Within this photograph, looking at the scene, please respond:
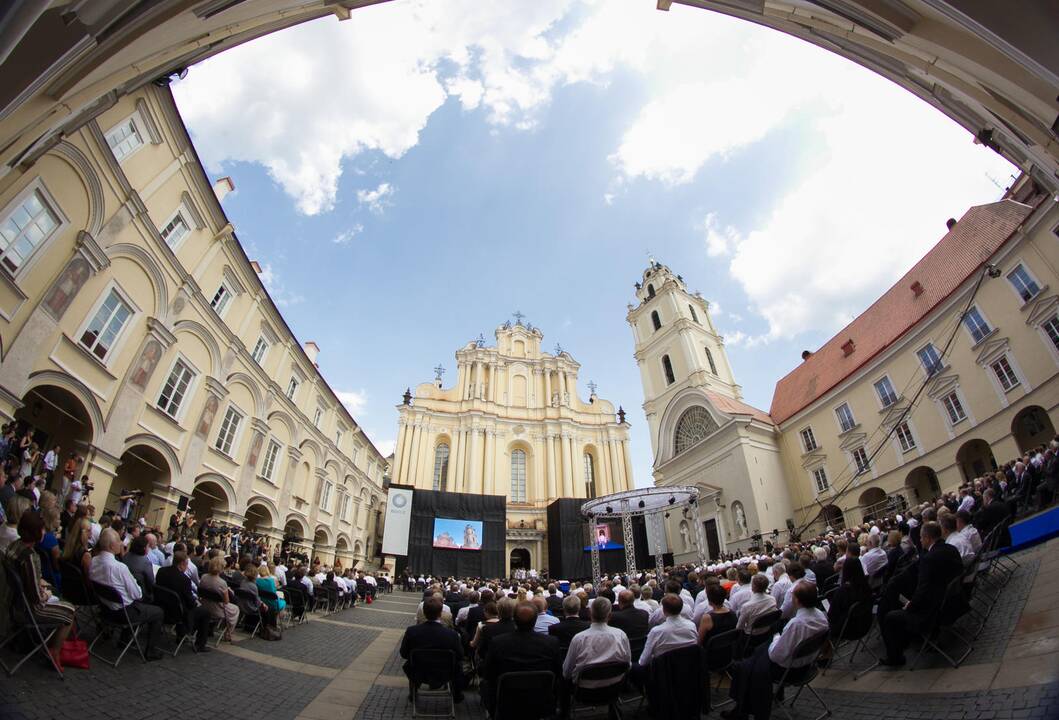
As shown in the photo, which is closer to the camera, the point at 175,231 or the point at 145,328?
the point at 145,328

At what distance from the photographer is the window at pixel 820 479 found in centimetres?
2066

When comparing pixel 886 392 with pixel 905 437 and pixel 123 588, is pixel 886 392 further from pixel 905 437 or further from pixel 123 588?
pixel 123 588

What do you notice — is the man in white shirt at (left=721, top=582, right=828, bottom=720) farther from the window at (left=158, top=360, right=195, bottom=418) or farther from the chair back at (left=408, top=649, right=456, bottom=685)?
the window at (left=158, top=360, right=195, bottom=418)

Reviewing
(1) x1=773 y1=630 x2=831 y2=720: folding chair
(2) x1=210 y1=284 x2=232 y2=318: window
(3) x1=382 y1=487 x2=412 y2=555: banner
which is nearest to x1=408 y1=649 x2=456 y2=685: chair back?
(1) x1=773 y1=630 x2=831 y2=720: folding chair

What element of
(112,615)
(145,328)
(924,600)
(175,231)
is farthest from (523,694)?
(175,231)

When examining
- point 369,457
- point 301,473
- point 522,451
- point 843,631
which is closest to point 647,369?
point 522,451

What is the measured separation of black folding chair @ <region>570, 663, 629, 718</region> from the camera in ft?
11.5

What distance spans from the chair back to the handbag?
2852mm

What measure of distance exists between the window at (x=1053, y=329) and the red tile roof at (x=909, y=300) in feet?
9.00

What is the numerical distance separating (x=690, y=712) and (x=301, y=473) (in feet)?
68.8

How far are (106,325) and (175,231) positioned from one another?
140 inches

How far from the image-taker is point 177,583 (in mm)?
5332

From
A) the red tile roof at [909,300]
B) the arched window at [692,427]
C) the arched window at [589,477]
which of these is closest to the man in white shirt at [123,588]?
the red tile roof at [909,300]

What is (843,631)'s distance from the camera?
14.8 ft
